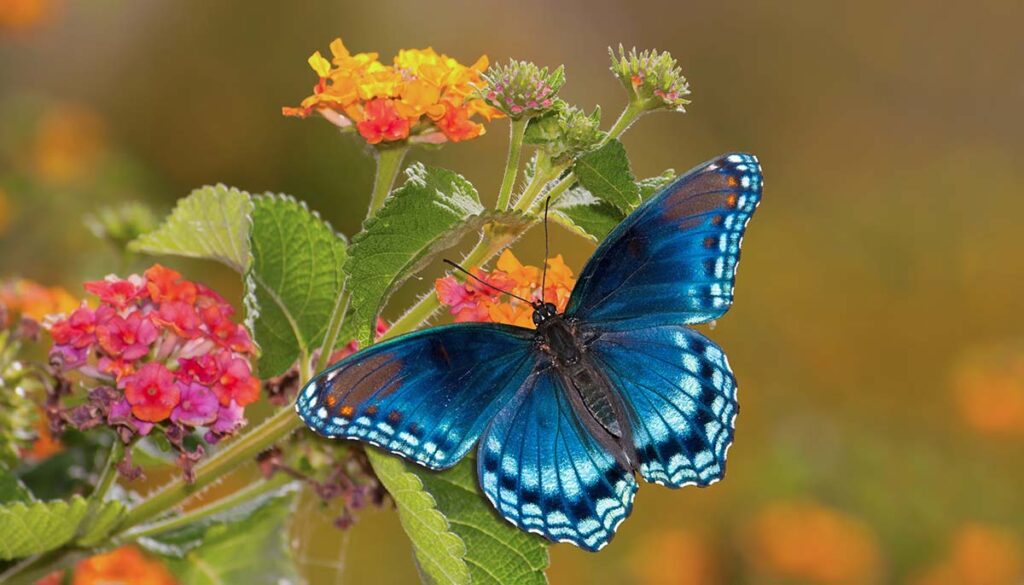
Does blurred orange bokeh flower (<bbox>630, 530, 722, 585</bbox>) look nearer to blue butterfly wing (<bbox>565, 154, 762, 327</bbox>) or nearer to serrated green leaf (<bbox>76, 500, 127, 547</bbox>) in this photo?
blue butterfly wing (<bbox>565, 154, 762, 327</bbox>)

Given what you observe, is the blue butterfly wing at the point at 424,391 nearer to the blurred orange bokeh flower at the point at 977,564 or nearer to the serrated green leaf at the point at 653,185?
the serrated green leaf at the point at 653,185

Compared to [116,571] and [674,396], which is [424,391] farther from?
[116,571]

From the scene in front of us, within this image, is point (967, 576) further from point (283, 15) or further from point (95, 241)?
point (283, 15)

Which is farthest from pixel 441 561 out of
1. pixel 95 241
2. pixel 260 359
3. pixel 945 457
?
pixel 945 457

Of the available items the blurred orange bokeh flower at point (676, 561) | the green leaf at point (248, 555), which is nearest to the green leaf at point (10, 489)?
the green leaf at point (248, 555)

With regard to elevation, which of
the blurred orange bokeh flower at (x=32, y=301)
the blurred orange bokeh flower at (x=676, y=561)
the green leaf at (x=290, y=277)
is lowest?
the blurred orange bokeh flower at (x=676, y=561)

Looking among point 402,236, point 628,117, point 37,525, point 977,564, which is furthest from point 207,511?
point 977,564
